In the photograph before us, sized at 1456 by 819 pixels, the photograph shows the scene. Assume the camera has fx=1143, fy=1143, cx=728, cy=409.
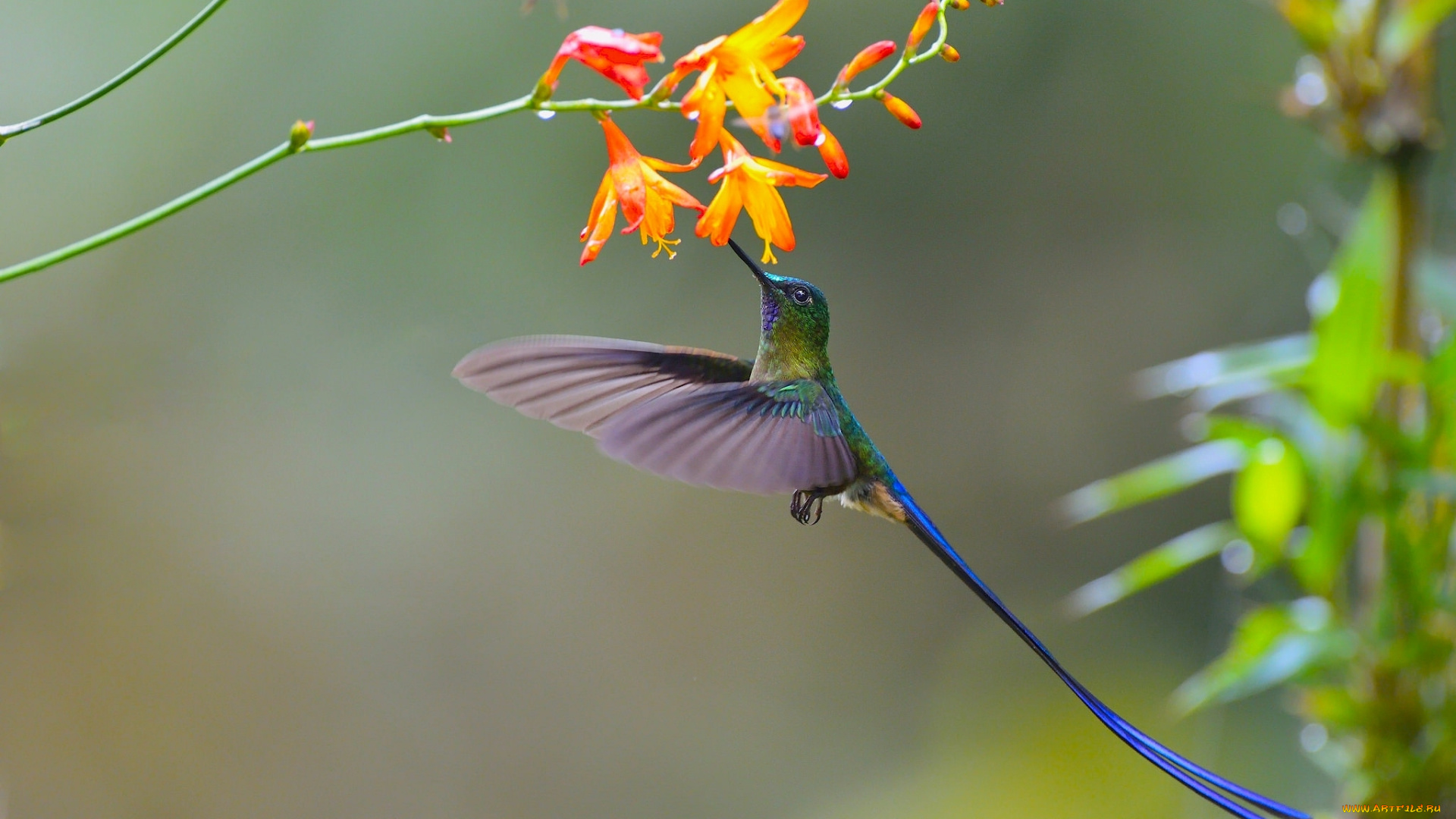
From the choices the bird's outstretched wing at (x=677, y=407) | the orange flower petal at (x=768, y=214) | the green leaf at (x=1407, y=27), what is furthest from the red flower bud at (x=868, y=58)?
the green leaf at (x=1407, y=27)

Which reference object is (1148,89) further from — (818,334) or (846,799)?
(818,334)

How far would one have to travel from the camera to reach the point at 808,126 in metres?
0.80

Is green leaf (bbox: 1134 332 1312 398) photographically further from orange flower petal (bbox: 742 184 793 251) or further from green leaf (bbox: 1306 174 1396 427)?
orange flower petal (bbox: 742 184 793 251)

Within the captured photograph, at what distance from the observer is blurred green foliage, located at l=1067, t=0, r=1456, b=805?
143 cm

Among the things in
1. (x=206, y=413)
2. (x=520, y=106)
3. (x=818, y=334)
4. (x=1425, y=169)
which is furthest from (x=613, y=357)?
(x=206, y=413)

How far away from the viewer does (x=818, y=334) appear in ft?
3.79

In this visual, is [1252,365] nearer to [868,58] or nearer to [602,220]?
[868,58]

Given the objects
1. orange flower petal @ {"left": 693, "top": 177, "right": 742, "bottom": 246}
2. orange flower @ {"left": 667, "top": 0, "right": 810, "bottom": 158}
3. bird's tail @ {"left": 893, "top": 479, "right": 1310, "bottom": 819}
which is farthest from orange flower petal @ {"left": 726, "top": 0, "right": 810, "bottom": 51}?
bird's tail @ {"left": 893, "top": 479, "right": 1310, "bottom": 819}

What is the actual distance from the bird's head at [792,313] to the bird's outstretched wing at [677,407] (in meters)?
0.06

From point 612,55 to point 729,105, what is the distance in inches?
4.4

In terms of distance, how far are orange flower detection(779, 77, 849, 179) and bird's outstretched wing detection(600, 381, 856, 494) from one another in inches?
8.1

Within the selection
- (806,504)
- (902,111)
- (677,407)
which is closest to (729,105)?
(902,111)

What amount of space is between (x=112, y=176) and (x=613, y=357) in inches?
100

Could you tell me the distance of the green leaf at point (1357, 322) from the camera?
143 centimetres
